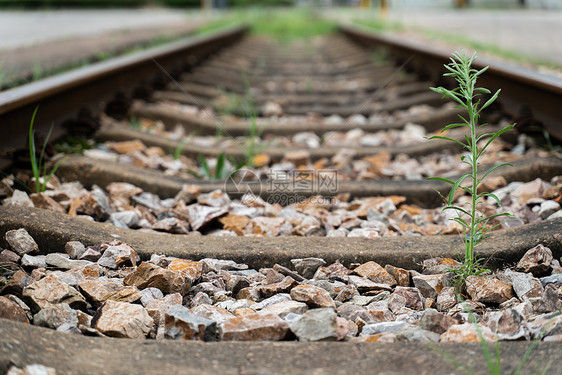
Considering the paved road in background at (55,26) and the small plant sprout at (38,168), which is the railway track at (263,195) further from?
the paved road in background at (55,26)

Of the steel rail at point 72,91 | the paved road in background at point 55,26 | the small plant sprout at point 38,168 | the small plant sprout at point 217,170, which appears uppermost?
the paved road in background at point 55,26

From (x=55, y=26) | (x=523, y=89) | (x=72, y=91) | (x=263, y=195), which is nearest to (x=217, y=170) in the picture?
(x=263, y=195)

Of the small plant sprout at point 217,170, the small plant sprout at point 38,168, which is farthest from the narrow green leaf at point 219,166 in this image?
the small plant sprout at point 38,168

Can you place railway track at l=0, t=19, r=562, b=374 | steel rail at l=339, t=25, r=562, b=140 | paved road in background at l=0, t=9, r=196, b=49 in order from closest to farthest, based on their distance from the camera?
railway track at l=0, t=19, r=562, b=374, steel rail at l=339, t=25, r=562, b=140, paved road in background at l=0, t=9, r=196, b=49

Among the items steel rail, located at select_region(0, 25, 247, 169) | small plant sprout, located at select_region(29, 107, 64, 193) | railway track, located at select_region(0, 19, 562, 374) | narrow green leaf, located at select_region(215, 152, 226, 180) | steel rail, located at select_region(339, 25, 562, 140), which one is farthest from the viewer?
steel rail, located at select_region(339, 25, 562, 140)

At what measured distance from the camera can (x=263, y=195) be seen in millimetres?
2512

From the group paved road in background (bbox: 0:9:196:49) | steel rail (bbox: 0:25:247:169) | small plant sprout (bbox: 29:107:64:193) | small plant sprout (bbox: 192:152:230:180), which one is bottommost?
small plant sprout (bbox: 192:152:230:180)

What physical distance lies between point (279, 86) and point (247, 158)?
7.89 feet

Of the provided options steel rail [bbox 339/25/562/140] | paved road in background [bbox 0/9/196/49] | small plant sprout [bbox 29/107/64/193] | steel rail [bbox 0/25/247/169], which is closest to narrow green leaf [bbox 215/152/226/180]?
small plant sprout [bbox 29/107/64/193]

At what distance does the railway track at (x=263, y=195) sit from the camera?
1.28 metres

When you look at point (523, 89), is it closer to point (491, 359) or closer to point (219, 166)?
point (219, 166)

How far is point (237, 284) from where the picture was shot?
1682mm

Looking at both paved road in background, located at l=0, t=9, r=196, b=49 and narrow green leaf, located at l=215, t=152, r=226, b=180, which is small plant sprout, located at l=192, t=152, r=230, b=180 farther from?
paved road in background, located at l=0, t=9, r=196, b=49

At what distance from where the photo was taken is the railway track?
1275 millimetres
